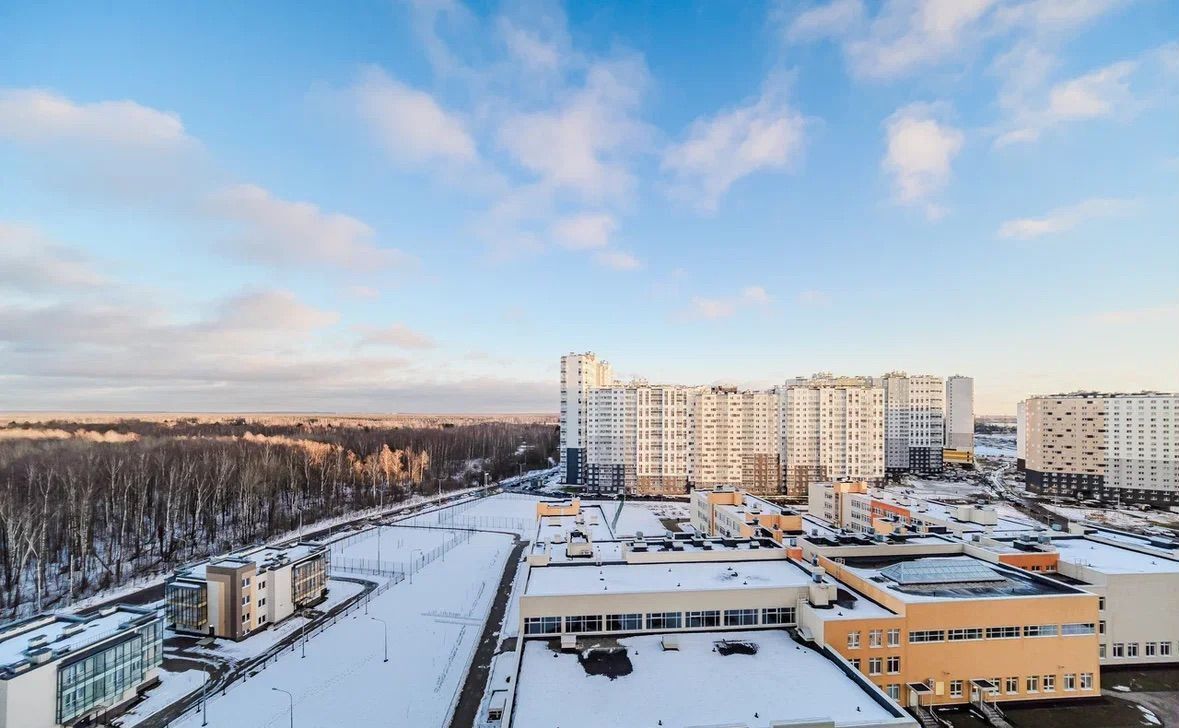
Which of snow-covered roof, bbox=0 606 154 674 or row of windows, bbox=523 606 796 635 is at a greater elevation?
row of windows, bbox=523 606 796 635

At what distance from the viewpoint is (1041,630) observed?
18.4m

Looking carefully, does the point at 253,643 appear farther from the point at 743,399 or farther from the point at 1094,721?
the point at 743,399

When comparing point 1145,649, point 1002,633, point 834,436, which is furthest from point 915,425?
point 1002,633

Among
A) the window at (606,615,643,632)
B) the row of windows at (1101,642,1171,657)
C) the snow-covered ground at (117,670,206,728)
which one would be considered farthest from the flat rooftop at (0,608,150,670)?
the row of windows at (1101,642,1171,657)

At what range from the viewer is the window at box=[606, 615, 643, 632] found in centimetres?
1861

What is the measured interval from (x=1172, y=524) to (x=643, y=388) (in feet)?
161

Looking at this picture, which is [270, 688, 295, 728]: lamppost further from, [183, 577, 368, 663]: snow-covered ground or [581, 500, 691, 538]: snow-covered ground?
[581, 500, 691, 538]: snow-covered ground

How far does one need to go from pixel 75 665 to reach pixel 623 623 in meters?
18.4

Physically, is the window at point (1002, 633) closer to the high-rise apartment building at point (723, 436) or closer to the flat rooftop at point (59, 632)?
the flat rooftop at point (59, 632)

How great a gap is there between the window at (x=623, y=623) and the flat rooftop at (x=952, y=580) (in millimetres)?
8677

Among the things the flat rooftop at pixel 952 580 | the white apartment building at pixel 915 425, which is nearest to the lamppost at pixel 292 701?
the flat rooftop at pixel 952 580

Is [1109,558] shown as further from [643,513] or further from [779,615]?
[643,513]

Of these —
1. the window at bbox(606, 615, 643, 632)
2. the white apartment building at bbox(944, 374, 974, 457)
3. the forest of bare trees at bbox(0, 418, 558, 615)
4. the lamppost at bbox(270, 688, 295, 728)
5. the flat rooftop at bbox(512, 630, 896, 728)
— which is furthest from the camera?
the white apartment building at bbox(944, 374, 974, 457)

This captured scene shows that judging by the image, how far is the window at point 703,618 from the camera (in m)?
18.8
